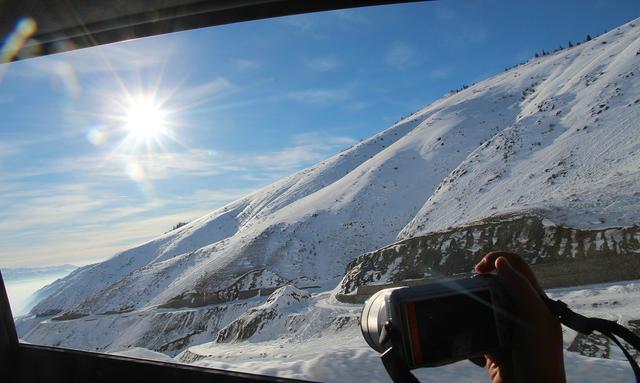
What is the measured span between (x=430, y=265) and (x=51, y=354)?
17.9 meters

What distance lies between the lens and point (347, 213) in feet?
128

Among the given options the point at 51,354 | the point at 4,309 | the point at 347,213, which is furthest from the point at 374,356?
the point at 347,213

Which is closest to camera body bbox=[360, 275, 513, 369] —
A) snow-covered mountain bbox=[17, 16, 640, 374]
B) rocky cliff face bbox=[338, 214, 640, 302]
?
snow-covered mountain bbox=[17, 16, 640, 374]

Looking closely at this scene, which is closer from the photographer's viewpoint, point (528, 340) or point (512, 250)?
point (528, 340)

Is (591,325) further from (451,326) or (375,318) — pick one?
(375,318)

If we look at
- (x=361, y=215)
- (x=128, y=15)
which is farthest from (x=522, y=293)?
(x=361, y=215)

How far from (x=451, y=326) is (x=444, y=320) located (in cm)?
2

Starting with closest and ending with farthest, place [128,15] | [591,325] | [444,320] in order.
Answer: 1. [444,320]
2. [591,325]
3. [128,15]

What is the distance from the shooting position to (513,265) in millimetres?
1147

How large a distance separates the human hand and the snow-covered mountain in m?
13.5

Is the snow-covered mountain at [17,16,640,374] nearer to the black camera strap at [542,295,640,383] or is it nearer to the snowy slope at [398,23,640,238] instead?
the snowy slope at [398,23,640,238]

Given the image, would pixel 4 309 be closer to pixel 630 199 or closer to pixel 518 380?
pixel 518 380

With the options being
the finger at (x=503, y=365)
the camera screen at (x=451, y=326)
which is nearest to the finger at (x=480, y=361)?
the finger at (x=503, y=365)

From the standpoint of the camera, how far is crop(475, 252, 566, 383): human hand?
3.31 feet
